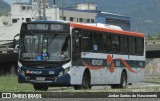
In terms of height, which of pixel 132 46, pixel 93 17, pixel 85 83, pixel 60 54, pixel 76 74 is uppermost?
pixel 60 54

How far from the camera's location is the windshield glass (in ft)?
72.4

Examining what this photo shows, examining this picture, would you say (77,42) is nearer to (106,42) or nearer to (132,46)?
(106,42)

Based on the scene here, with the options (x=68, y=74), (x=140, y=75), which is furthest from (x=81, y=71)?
(x=140, y=75)

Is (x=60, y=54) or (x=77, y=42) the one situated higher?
(x=77, y=42)

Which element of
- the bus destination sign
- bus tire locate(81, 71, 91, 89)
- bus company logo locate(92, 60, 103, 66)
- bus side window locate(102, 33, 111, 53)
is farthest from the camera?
bus side window locate(102, 33, 111, 53)

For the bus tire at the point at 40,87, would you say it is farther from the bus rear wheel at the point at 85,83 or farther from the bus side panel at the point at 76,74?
the bus side panel at the point at 76,74

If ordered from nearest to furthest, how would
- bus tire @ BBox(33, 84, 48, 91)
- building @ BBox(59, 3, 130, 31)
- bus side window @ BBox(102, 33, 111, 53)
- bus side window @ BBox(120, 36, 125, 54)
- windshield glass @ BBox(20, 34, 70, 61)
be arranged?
1. windshield glass @ BBox(20, 34, 70, 61)
2. bus tire @ BBox(33, 84, 48, 91)
3. bus side window @ BBox(102, 33, 111, 53)
4. bus side window @ BBox(120, 36, 125, 54)
5. building @ BBox(59, 3, 130, 31)

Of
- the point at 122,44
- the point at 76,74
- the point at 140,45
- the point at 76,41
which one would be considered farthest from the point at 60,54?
the point at 140,45

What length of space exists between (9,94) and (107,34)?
1626 centimetres

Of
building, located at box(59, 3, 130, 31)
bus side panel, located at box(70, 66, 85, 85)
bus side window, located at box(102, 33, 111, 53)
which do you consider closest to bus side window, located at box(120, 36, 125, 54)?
bus side window, located at box(102, 33, 111, 53)

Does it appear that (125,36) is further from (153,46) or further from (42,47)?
(153,46)

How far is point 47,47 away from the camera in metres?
22.1

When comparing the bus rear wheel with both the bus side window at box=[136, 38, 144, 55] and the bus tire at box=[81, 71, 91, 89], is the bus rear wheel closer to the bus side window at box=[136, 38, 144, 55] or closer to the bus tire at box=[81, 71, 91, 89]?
the bus tire at box=[81, 71, 91, 89]

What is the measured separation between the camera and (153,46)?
6962cm
